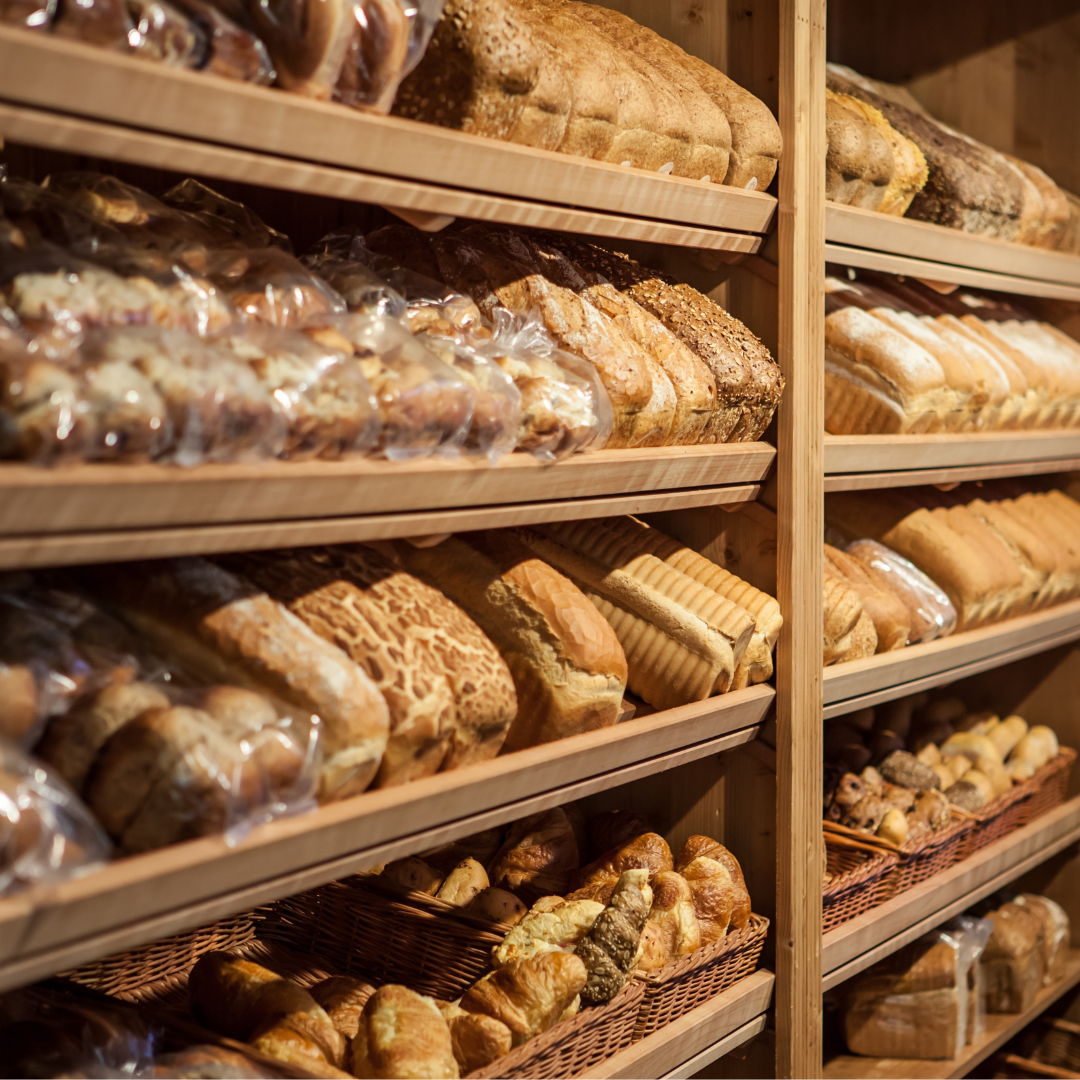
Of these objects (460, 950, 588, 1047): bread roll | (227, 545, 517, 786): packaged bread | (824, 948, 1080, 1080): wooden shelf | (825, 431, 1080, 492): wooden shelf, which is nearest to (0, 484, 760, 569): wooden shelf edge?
(227, 545, 517, 786): packaged bread

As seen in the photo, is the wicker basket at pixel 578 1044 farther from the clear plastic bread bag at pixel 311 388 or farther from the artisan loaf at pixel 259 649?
the clear plastic bread bag at pixel 311 388

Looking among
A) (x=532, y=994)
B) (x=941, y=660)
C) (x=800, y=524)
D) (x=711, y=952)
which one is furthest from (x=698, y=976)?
(x=941, y=660)

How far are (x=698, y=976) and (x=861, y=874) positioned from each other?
52cm

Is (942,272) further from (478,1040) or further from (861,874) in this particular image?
(478,1040)

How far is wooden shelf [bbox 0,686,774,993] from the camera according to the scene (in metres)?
0.97

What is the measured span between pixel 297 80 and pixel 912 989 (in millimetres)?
2224

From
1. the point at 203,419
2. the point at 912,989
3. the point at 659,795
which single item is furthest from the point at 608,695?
the point at 912,989

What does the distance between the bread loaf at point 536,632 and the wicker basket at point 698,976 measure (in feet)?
1.29

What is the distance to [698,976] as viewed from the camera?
1.74 meters

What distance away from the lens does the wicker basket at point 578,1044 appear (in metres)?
1.42

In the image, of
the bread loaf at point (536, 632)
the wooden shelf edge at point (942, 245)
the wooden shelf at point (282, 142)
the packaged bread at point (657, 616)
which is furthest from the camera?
the wooden shelf edge at point (942, 245)

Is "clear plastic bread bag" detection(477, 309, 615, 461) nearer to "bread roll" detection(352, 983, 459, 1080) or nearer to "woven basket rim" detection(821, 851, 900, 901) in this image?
"bread roll" detection(352, 983, 459, 1080)

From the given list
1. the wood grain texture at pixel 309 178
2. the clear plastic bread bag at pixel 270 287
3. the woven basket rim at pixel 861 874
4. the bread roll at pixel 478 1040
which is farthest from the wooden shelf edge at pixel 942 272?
the bread roll at pixel 478 1040

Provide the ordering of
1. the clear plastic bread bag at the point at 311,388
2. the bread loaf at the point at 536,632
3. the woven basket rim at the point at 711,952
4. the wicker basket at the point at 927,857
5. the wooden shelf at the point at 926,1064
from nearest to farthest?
1. the clear plastic bread bag at the point at 311,388
2. the bread loaf at the point at 536,632
3. the woven basket rim at the point at 711,952
4. the wicker basket at the point at 927,857
5. the wooden shelf at the point at 926,1064
